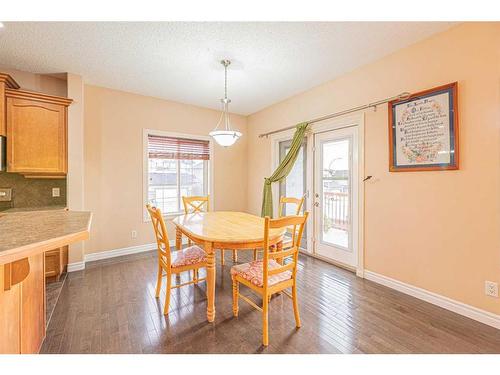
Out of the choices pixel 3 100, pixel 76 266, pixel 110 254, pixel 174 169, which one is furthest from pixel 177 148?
pixel 76 266

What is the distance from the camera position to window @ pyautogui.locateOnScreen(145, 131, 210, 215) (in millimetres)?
4066

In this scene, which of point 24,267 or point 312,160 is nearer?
point 24,267

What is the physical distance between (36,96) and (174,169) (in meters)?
2.08

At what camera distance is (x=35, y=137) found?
2873mm

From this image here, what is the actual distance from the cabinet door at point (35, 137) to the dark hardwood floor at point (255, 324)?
152 centimetres

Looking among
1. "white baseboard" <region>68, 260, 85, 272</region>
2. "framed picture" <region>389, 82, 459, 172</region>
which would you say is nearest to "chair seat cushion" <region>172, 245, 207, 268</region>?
"white baseboard" <region>68, 260, 85, 272</region>

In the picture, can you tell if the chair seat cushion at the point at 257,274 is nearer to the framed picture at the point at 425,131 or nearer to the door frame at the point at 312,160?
the door frame at the point at 312,160

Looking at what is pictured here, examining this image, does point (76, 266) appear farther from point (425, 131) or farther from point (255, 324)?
point (425, 131)

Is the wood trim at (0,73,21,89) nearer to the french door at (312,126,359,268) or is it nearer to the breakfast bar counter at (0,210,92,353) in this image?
the breakfast bar counter at (0,210,92,353)

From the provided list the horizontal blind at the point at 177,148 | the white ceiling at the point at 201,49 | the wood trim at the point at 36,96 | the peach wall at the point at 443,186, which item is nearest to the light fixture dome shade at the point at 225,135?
the white ceiling at the point at 201,49

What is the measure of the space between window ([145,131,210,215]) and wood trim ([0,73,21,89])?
1.60 m

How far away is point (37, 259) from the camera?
150 centimetres
